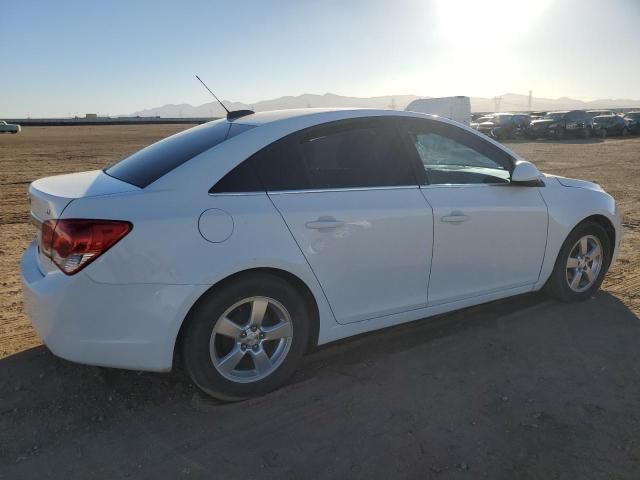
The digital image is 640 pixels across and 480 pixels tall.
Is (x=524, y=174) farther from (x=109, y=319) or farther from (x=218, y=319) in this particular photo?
(x=109, y=319)

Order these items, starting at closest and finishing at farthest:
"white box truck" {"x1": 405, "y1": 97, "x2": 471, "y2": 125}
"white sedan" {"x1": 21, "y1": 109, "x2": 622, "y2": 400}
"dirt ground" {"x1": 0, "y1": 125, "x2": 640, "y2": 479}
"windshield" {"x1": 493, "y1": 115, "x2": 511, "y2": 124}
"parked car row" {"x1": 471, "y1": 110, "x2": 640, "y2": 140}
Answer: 1. "dirt ground" {"x1": 0, "y1": 125, "x2": 640, "y2": 479}
2. "white sedan" {"x1": 21, "y1": 109, "x2": 622, "y2": 400}
3. "white box truck" {"x1": 405, "y1": 97, "x2": 471, "y2": 125}
4. "parked car row" {"x1": 471, "y1": 110, "x2": 640, "y2": 140}
5. "windshield" {"x1": 493, "y1": 115, "x2": 511, "y2": 124}

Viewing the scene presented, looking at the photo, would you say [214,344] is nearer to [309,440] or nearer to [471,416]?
[309,440]

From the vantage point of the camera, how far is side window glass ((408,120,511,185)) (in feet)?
11.9

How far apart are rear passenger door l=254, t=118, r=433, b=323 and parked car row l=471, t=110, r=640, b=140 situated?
1169 inches

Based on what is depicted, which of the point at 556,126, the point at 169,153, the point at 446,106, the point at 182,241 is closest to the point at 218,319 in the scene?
the point at 182,241

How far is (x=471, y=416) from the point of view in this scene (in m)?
2.89

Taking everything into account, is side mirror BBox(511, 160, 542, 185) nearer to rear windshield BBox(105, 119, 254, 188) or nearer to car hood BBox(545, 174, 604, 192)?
car hood BBox(545, 174, 604, 192)

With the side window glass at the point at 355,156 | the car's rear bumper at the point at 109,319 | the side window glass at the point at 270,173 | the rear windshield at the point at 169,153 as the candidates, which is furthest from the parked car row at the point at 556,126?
the car's rear bumper at the point at 109,319

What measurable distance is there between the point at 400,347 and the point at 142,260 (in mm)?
1917

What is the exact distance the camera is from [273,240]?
9.48 ft

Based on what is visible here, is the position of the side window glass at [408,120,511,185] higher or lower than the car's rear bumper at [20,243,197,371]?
higher

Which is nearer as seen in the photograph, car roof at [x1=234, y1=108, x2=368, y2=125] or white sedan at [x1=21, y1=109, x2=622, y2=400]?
white sedan at [x1=21, y1=109, x2=622, y2=400]

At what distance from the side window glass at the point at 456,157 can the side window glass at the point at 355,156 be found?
0.19m

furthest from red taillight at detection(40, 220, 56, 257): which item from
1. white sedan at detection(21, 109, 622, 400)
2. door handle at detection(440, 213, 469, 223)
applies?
door handle at detection(440, 213, 469, 223)
